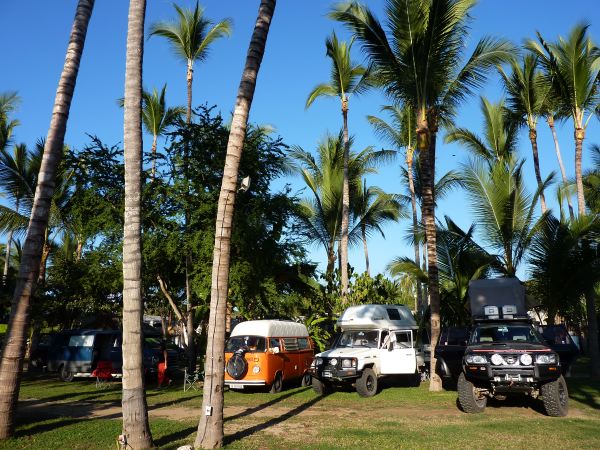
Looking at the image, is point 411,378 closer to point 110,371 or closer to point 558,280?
point 558,280

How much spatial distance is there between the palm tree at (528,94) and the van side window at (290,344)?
11673 millimetres

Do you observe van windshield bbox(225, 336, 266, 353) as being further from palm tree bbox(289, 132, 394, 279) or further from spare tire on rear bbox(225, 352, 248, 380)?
palm tree bbox(289, 132, 394, 279)

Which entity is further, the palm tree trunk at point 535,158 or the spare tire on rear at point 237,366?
the palm tree trunk at point 535,158

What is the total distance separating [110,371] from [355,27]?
45.1 feet

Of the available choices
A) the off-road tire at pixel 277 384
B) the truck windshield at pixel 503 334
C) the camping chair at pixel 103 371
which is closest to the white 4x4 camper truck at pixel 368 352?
the off-road tire at pixel 277 384

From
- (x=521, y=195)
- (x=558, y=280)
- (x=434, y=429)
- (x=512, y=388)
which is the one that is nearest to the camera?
(x=434, y=429)

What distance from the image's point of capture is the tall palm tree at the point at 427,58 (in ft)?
46.8

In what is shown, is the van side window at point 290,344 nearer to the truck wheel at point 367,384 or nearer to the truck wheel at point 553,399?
the truck wheel at point 367,384

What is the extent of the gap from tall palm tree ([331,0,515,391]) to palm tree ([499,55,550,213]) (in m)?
7.10

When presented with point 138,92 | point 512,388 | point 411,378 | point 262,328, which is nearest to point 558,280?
point 411,378

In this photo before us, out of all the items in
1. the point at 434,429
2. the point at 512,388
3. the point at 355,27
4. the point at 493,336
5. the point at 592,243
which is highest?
the point at 355,27

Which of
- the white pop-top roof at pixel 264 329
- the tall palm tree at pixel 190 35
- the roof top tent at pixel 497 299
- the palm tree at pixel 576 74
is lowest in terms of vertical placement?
the white pop-top roof at pixel 264 329

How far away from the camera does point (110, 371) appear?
18.3m

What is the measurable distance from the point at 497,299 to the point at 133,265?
11614mm
